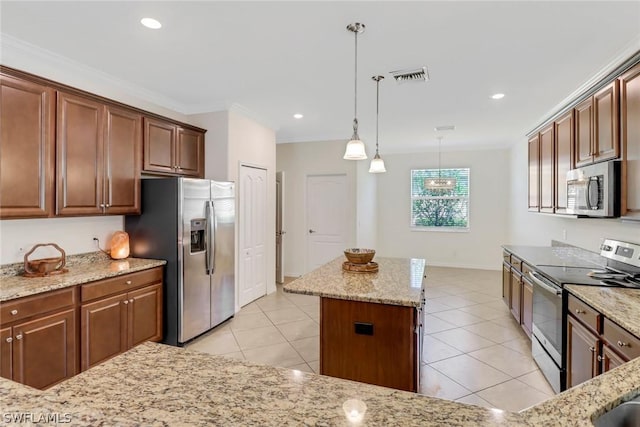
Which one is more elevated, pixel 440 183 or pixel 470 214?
pixel 440 183

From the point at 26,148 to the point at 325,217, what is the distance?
4432 millimetres

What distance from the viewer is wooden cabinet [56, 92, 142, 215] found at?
2711 mm

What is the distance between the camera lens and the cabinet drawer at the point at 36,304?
209 cm

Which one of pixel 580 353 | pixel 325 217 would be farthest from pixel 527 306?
pixel 325 217

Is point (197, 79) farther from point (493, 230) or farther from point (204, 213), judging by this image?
point (493, 230)

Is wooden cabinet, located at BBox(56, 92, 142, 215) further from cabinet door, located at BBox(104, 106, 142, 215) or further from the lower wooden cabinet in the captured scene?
the lower wooden cabinet

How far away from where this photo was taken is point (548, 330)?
105 inches

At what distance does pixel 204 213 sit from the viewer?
353 cm

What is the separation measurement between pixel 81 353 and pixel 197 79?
2.61m

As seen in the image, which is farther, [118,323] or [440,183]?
[440,183]

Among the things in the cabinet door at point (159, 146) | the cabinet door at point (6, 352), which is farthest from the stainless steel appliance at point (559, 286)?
the cabinet door at point (159, 146)

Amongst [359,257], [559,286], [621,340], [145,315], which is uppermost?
[359,257]

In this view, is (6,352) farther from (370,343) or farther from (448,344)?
(448,344)

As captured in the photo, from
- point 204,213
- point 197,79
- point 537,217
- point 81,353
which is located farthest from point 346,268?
point 537,217
